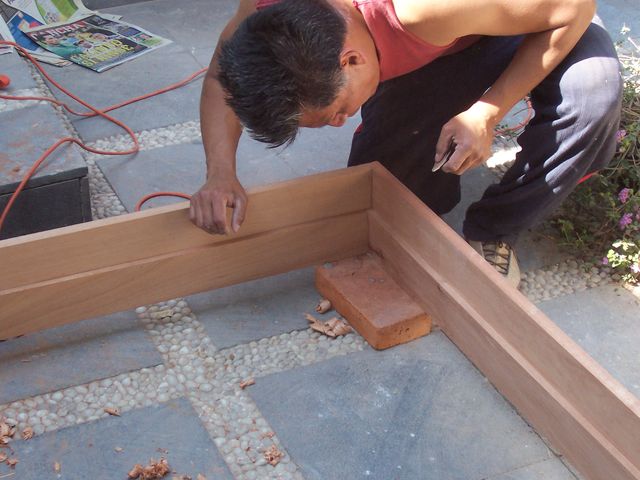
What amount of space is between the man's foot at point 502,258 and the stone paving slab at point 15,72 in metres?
1.55

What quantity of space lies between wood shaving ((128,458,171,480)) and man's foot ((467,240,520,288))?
3.30 feet

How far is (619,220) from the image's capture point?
233 centimetres

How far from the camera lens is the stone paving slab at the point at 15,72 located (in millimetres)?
2781

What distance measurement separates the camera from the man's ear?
169 cm

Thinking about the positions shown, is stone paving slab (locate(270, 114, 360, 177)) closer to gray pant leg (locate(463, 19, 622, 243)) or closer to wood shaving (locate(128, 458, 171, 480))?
gray pant leg (locate(463, 19, 622, 243))

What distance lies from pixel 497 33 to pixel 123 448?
47.1 inches

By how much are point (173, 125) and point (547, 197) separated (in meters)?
1.47

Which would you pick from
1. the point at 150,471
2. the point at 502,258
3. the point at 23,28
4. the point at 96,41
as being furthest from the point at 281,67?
the point at 23,28

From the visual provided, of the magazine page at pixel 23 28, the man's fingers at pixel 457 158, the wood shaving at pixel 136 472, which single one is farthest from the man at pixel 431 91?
the magazine page at pixel 23 28

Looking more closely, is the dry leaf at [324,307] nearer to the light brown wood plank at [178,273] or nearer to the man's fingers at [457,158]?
the light brown wood plank at [178,273]

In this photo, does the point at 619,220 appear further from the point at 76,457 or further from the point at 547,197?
the point at 76,457

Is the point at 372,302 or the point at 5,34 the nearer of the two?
the point at 372,302

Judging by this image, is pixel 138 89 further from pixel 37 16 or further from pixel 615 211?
pixel 615 211

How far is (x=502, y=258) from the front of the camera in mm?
2264
